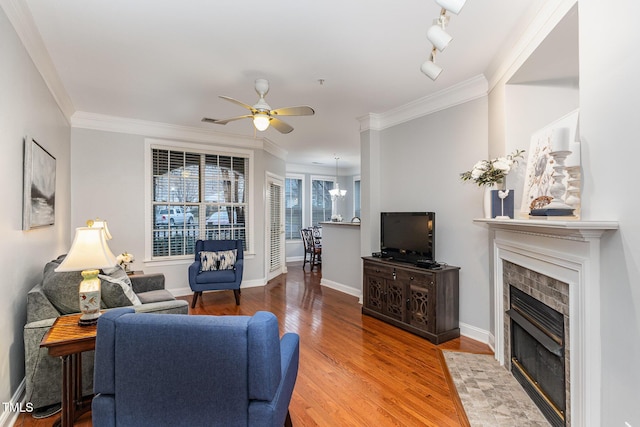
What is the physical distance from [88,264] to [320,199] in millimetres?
7874

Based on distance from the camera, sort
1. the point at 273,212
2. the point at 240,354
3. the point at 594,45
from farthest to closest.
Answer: the point at 273,212 < the point at 594,45 < the point at 240,354

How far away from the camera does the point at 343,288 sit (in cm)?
548

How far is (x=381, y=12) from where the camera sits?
7.34 ft

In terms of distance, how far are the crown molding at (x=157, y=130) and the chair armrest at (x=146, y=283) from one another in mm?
2416

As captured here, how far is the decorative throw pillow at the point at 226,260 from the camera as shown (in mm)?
4879

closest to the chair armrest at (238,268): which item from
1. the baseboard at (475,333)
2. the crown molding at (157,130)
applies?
the crown molding at (157,130)

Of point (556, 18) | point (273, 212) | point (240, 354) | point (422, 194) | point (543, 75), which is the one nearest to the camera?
point (240, 354)

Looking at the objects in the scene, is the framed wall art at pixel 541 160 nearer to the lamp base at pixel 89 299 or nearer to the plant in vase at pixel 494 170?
the plant in vase at pixel 494 170

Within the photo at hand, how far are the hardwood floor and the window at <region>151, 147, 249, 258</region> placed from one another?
1313 millimetres

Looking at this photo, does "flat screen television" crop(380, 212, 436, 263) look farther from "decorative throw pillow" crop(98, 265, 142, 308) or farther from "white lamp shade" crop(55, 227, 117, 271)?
"white lamp shade" crop(55, 227, 117, 271)

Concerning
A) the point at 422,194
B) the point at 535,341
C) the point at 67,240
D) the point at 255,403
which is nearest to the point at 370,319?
the point at 422,194

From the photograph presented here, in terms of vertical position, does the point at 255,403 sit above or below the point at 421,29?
below

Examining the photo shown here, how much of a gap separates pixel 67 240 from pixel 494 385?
512cm

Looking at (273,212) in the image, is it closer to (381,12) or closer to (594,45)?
(381,12)
